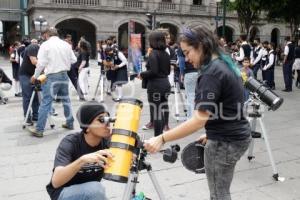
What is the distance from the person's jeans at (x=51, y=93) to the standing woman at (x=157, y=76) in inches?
64.6

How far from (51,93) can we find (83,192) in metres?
4.22

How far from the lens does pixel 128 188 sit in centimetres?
238

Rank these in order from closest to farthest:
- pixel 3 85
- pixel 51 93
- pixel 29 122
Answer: pixel 51 93 → pixel 29 122 → pixel 3 85

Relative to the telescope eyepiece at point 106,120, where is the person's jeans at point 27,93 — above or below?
below

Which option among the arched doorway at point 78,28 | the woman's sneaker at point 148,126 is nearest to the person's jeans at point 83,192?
the woman's sneaker at point 148,126

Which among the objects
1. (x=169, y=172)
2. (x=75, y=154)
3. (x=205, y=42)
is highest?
(x=205, y=42)

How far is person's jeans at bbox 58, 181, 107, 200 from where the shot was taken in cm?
274

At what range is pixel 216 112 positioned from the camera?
282 cm

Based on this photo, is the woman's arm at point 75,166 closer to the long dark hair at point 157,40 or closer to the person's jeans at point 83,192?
the person's jeans at point 83,192

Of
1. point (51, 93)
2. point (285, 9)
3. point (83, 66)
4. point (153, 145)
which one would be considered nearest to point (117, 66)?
point (83, 66)

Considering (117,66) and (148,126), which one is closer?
(148,126)

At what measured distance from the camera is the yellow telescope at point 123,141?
2.23 meters

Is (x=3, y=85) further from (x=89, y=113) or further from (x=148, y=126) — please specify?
(x=89, y=113)

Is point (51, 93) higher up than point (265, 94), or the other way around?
point (265, 94)
